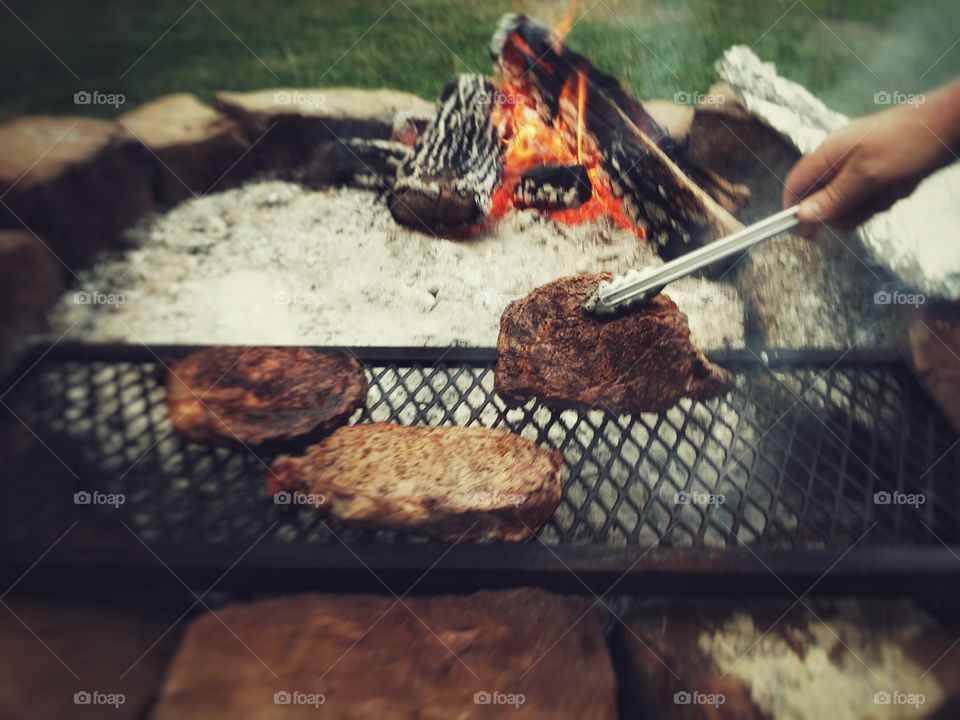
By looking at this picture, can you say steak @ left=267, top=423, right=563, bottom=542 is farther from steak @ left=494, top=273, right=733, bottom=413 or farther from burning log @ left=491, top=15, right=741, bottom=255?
burning log @ left=491, top=15, right=741, bottom=255

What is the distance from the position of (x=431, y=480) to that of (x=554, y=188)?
1.39 metres

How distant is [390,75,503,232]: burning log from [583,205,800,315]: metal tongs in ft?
2.54

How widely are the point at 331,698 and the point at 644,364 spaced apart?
107cm

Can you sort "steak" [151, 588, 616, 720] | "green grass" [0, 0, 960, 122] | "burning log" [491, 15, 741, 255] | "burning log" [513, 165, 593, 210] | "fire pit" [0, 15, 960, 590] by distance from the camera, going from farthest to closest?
"green grass" [0, 0, 960, 122]
"burning log" [513, 165, 593, 210]
"burning log" [491, 15, 741, 255]
"fire pit" [0, 15, 960, 590]
"steak" [151, 588, 616, 720]

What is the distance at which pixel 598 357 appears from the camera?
1.50 metres

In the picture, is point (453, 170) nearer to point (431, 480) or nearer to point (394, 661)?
point (431, 480)

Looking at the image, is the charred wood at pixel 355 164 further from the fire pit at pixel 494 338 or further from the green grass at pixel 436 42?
the green grass at pixel 436 42

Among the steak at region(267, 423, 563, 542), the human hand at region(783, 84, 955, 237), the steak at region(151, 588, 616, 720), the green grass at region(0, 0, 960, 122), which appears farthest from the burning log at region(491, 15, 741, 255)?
the steak at region(151, 588, 616, 720)

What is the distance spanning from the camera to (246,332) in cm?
187

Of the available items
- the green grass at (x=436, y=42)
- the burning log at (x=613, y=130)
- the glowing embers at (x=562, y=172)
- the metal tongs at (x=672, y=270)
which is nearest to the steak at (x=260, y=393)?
the metal tongs at (x=672, y=270)

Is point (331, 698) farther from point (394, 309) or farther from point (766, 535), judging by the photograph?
point (394, 309)

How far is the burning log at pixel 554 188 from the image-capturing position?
2.18 metres

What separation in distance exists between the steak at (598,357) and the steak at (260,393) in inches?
17.9

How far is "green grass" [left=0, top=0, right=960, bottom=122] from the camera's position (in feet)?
7.51
